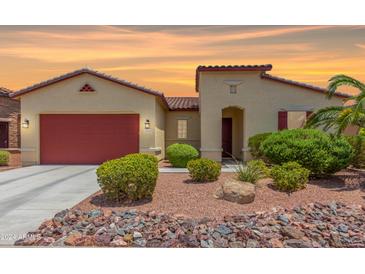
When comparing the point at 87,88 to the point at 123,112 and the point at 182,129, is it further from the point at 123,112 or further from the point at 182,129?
the point at 182,129

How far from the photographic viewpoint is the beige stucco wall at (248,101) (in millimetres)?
13570

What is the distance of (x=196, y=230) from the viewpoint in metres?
4.95

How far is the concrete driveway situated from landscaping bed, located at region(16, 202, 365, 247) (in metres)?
0.38

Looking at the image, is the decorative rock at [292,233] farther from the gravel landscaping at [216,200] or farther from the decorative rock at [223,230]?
the gravel landscaping at [216,200]

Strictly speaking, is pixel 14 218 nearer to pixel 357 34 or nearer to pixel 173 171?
pixel 173 171

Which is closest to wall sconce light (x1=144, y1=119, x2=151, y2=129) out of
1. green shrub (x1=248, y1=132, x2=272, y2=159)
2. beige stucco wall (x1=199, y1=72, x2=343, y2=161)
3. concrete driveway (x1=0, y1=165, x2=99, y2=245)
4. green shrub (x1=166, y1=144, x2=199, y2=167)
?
green shrub (x1=166, y1=144, x2=199, y2=167)

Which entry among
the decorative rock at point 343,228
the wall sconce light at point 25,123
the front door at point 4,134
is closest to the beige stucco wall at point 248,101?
the decorative rock at point 343,228

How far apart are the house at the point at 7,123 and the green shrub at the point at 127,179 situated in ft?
45.1

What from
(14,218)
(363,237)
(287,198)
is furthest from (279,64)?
(14,218)

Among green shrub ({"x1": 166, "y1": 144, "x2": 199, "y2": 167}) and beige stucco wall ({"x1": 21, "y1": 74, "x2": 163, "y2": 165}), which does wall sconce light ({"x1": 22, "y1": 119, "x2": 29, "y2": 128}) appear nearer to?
beige stucco wall ({"x1": 21, "y1": 74, "x2": 163, "y2": 165})

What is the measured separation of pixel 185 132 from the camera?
673 inches

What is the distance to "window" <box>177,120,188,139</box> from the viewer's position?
17094 mm

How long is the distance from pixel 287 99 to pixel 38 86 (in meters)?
12.6

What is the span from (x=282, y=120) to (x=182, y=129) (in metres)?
6.26
